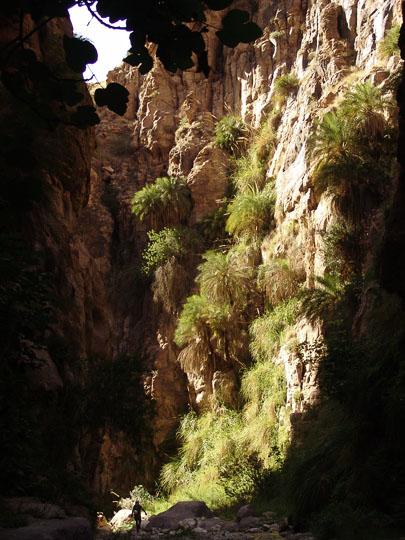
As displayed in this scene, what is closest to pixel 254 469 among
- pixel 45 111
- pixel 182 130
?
pixel 45 111

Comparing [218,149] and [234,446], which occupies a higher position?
[218,149]

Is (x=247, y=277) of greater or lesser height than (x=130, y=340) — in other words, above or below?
above

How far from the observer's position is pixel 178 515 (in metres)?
9.82

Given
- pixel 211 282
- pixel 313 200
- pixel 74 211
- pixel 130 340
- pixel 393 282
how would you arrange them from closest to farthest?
pixel 393 282 < pixel 74 211 < pixel 313 200 < pixel 211 282 < pixel 130 340

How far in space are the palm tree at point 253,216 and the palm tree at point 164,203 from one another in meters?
3.60

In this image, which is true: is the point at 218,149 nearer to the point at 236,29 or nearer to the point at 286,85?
the point at 286,85

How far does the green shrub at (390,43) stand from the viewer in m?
14.1

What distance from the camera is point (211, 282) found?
1545cm

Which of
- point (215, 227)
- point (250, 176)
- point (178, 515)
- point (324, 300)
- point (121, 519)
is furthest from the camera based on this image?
point (215, 227)

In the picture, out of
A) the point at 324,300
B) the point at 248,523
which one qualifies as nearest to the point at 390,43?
the point at 324,300

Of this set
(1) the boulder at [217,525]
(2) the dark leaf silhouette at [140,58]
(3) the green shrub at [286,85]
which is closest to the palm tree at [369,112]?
(3) the green shrub at [286,85]

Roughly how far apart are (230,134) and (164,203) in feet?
13.4

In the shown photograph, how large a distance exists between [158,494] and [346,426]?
8983 millimetres

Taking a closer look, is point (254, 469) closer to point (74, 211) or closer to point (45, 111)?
point (74, 211)
